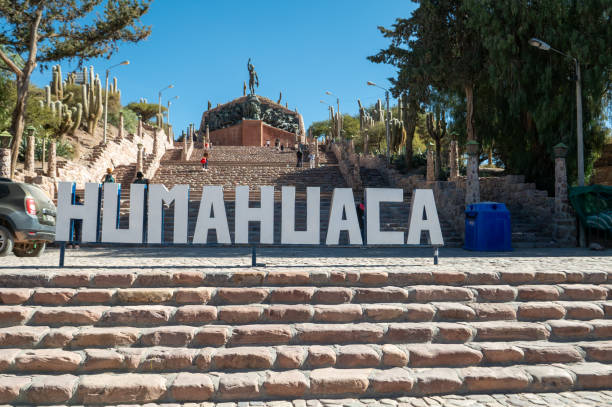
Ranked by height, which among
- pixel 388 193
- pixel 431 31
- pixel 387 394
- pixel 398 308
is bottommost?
pixel 387 394

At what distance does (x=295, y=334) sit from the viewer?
4559 millimetres

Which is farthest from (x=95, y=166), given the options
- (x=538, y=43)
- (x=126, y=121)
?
(x=126, y=121)

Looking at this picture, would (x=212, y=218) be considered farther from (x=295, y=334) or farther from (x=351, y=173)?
(x=351, y=173)

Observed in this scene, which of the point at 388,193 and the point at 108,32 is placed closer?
the point at 388,193

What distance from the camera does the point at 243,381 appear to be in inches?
151

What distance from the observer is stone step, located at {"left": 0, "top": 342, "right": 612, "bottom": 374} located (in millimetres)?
4086

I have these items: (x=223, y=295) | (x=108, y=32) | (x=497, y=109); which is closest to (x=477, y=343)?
(x=223, y=295)

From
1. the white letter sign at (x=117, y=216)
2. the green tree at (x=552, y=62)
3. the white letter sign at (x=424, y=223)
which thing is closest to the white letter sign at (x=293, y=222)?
the white letter sign at (x=424, y=223)

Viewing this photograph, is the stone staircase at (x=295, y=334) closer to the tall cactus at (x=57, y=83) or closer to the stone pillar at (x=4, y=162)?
the stone pillar at (x=4, y=162)

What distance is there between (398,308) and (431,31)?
57.0ft

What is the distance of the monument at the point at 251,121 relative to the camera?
57.6 meters

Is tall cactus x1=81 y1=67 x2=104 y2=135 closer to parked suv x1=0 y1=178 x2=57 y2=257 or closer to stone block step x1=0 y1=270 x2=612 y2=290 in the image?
parked suv x1=0 y1=178 x2=57 y2=257

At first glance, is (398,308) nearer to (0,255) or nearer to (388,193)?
(388,193)

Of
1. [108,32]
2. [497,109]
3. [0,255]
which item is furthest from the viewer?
[108,32]
